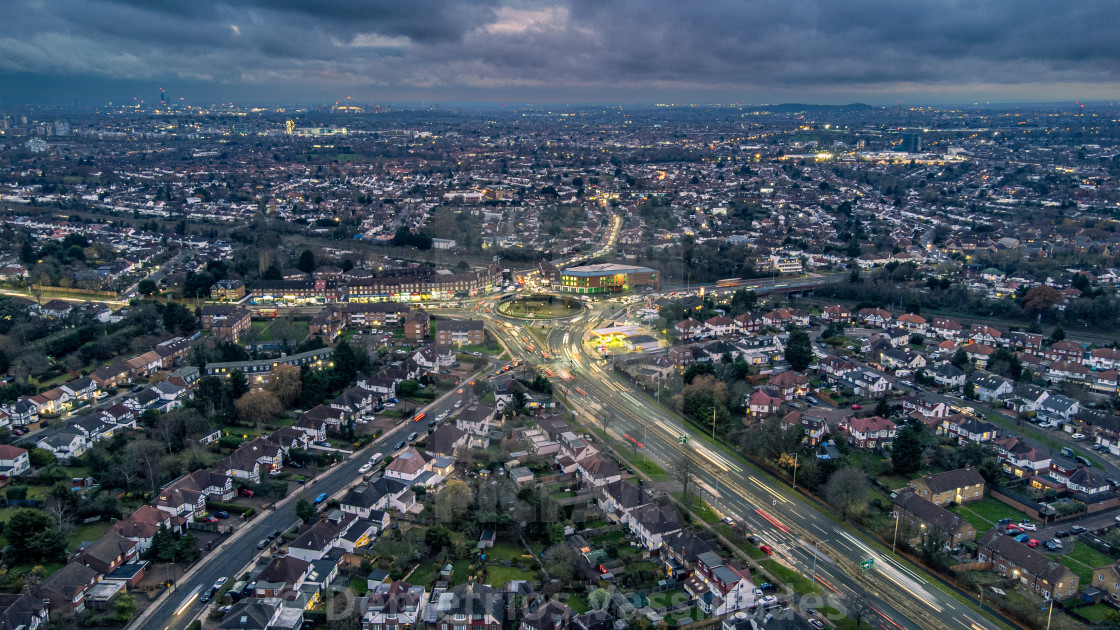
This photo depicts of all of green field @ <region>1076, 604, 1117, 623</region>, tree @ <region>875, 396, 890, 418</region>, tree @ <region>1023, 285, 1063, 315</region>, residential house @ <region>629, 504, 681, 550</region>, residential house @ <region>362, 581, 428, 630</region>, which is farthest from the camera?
tree @ <region>1023, 285, 1063, 315</region>

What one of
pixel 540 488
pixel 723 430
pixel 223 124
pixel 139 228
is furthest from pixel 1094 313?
pixel 223 124

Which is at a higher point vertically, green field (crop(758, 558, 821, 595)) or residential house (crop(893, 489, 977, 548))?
residential house (crop(893, 489, 977, 548))

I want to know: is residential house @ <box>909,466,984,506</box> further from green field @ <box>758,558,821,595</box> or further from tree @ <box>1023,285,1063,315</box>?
tree @ <box>1023,285,1063,315</box>

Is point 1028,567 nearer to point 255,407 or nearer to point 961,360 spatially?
point 961,360

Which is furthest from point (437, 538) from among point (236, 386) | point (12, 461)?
point (12, 461)

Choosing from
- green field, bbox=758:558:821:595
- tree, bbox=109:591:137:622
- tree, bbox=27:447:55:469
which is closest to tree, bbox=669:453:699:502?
green field, bbox=758:558:821:595

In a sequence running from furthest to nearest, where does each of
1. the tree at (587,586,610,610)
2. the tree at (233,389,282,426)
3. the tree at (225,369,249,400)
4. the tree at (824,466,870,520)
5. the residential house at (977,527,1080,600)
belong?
the tree at (225,369,249,400), the tree at (233,389,282,426), the tree at (824,466,870,520), the residential house at (977,527,1080,600), the tree at (587,586,610,610)
